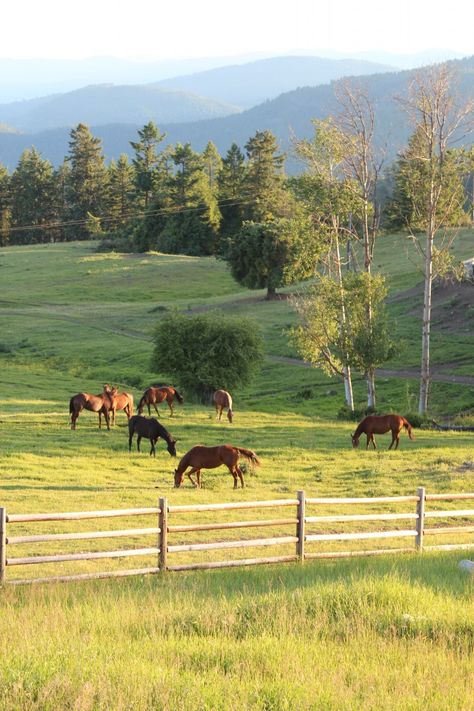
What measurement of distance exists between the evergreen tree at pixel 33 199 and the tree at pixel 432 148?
10804 cm

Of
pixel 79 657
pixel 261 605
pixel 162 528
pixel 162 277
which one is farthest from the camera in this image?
pixel 162 277

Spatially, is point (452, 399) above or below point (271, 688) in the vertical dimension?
Answer: below

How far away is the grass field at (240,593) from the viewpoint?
9.43m

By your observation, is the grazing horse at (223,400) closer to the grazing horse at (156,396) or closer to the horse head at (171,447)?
the grazing horse at (156,396)

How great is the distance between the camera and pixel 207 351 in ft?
158

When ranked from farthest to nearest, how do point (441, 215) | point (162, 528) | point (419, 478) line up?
1. point (441, 215)
2. point (419, 478)
3. point (162, 528)

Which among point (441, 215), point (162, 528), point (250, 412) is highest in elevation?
point (441, 215)

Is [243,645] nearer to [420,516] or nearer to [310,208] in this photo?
[420,516]

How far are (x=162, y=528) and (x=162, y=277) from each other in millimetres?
89292

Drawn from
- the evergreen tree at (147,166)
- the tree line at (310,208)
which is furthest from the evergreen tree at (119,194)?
the evergreen tree at (147,166)

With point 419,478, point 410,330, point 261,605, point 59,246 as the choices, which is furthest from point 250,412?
point 59,246

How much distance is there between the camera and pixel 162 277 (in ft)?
341

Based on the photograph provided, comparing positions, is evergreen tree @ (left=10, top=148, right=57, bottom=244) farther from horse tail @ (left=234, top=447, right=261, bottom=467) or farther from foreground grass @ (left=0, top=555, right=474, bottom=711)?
foreground grass @ (left=0, top=555, right=474, bottom=711)

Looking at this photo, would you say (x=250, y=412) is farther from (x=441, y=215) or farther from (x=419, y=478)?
(x=419, y=478)
